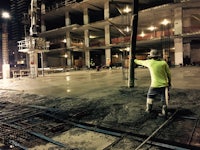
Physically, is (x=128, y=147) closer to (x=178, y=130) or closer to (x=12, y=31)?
(x=178, y=130)

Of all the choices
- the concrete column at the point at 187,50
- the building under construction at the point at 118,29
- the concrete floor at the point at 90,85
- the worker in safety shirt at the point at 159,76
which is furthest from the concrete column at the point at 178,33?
the worker in safety shirt at the point at 159,76

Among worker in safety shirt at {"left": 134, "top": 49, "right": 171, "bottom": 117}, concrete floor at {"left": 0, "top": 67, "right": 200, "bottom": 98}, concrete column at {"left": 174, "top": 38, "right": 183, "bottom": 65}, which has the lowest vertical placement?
concrete floor at {"left": 0, "top": 67, "right": 200, "bottom": 98}

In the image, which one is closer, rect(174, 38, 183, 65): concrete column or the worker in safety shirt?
the worker in safety shirt

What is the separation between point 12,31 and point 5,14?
2451 cm

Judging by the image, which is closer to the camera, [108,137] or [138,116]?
[108,137]

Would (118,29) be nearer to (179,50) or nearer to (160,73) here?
(179,50)

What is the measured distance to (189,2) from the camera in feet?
82.4

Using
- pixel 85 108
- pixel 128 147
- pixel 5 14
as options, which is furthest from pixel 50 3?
pixel 128 147

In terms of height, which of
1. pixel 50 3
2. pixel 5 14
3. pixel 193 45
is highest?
pixel 50 3

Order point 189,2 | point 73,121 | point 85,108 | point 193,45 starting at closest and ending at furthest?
point 73,121
point 85,108
point 189,2
point 193,45

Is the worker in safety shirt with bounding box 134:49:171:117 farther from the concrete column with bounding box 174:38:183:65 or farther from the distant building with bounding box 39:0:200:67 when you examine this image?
the concrete column with bounding box 174:38:183:65

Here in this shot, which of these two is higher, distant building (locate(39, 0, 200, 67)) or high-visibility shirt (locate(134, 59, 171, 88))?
distant building (locate(39, 0, 200, 67))

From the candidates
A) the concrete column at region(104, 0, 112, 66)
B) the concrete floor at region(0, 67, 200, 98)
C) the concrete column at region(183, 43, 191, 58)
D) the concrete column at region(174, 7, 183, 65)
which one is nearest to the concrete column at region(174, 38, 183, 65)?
the concrete column at region(174, 7, 183, 65)

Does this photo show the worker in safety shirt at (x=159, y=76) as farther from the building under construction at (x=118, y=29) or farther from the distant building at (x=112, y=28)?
the distant building at (x=112, y=28)
